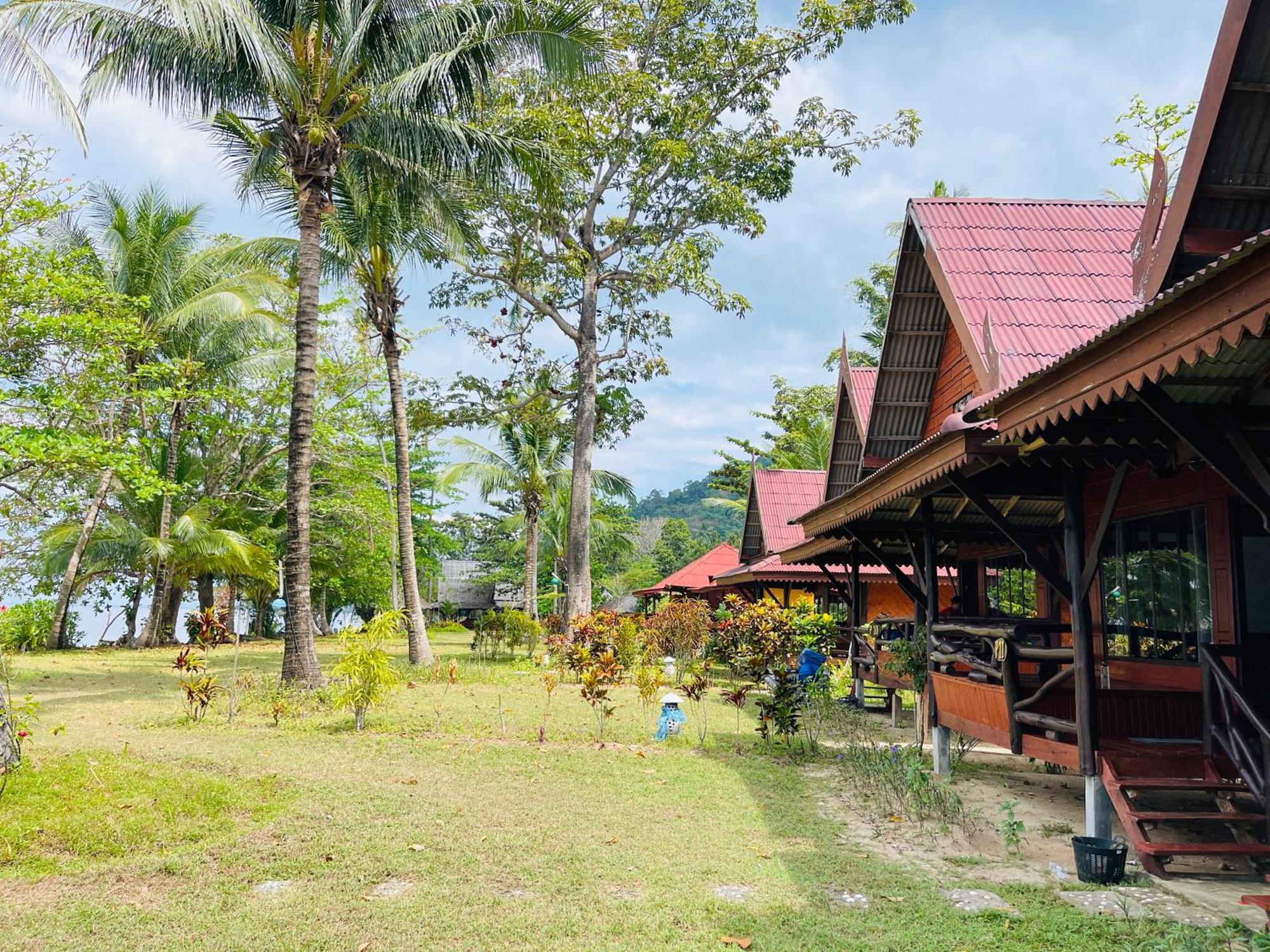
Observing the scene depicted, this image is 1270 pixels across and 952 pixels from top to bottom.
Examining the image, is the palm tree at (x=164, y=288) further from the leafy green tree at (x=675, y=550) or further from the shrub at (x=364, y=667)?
the leafy green tree at (x=675, y=550)

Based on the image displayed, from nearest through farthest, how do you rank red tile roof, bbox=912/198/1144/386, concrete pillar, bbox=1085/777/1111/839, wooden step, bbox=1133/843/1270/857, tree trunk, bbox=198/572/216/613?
1. wooden step, bbox=1133/843/1270/857
2. concrete pillar, bbox=1085/777/1111/839
3. red tile roof, bbox=912/198/1144/386
4. tree trunk, bbox=198/572/216/613

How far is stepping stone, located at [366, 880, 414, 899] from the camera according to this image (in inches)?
179

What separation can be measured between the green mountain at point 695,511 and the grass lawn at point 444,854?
171 feet

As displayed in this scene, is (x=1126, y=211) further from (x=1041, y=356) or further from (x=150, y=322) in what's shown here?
(x=150, y=322)

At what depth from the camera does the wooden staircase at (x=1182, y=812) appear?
4992mm

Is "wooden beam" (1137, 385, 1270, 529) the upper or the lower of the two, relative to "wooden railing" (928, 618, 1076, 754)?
upper

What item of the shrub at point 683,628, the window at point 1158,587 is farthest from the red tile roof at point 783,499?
the window at point 1158,587

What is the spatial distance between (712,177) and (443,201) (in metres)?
9.00

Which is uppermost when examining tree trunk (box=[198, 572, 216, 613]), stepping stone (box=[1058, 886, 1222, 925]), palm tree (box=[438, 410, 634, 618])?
palm tree (box=[438, 410, 634, 618])

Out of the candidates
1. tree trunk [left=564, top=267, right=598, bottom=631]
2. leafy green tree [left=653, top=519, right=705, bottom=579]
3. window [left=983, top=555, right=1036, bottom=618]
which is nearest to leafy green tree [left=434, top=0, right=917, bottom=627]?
tree trunk [left=564, top=267, right=598, bottom=631]

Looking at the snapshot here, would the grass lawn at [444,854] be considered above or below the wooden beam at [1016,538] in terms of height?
below

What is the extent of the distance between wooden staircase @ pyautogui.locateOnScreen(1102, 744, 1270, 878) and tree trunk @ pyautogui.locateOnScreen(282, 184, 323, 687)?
33.7 ft

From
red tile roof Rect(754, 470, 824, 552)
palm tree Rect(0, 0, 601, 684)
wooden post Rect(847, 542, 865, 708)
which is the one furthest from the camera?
red tile roof Rect(754, 470, 824, 552)

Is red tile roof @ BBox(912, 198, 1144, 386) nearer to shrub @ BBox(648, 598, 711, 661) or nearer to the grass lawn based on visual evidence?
the grass lawn
